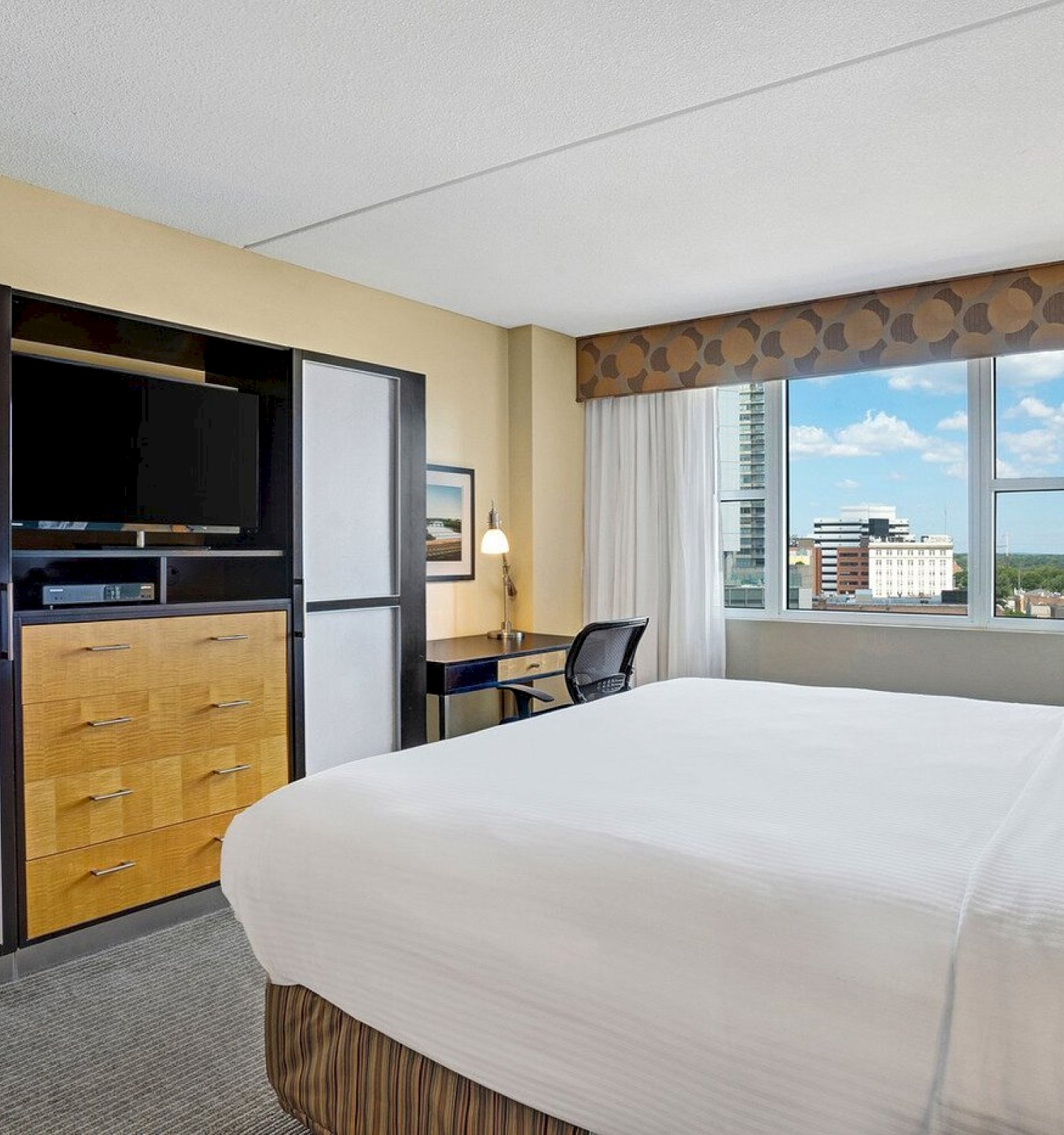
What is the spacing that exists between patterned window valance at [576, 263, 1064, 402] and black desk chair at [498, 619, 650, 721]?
1.66 meters

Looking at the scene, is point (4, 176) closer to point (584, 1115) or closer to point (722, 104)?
point (722, 104)

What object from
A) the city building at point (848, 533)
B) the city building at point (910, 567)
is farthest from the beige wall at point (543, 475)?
the city building at point (910, 567)

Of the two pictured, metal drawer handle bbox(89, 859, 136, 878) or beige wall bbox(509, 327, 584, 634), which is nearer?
metal drawer handle bbox(89, 859, 136, 878)

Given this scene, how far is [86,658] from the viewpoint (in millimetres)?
2814

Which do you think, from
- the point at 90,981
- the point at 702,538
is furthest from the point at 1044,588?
the point at 90,981

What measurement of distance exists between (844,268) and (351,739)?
2967mm

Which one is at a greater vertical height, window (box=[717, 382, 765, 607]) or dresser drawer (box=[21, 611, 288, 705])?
window (box=[717, 382, 765, 607])

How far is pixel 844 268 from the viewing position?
4070 mm

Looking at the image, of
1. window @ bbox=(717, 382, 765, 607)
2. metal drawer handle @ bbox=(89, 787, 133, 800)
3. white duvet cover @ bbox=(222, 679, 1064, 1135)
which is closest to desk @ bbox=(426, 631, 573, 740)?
window @ bbox=(717, 382, 765, 607)

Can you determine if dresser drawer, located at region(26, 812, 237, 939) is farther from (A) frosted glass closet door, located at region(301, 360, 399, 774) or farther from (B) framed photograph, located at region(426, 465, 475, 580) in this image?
(B) framed photograph, located at region(426, 465, 475, 580)

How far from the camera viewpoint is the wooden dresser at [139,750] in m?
2.72

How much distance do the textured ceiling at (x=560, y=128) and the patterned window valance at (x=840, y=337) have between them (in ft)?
0.66

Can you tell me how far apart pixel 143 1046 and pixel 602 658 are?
227cm

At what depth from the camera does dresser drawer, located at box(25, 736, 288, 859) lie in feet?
8.96
